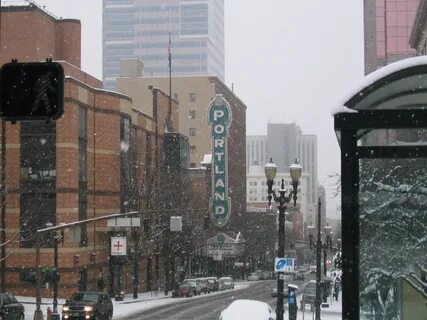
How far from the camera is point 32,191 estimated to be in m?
54.9

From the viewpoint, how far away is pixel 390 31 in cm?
7444

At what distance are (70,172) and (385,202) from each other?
48014mm

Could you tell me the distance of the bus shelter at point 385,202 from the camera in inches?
329

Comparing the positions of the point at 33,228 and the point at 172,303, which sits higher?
the point at 33,228

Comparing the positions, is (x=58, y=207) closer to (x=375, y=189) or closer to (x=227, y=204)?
(x=227, y=204)

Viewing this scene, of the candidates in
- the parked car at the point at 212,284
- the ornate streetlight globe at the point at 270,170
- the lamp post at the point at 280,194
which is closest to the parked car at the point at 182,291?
the parked car at the point at 212,284

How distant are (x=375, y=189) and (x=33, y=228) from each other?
47.4 m

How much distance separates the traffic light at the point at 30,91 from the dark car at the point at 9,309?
27.2 m

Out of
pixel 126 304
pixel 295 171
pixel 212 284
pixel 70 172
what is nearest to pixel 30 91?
pixel 295 171

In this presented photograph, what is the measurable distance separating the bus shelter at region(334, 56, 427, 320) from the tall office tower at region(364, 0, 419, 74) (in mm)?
63702

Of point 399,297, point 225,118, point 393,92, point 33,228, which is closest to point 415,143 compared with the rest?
point 393,92

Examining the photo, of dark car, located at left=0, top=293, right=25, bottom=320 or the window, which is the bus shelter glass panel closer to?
dark car, located at left=0, top=293, right=25, bottom=320

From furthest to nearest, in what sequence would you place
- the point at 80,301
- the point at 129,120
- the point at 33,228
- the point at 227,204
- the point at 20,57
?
the point at 227,204
the point at 129,120
the point at 20,57
the point at 33,228
the point at 80,301

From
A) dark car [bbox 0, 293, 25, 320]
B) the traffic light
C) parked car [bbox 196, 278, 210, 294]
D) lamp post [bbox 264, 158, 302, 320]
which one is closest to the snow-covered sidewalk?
parked car [bbox 196, 278, 210, 294]
